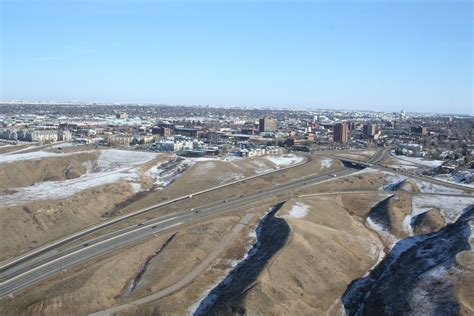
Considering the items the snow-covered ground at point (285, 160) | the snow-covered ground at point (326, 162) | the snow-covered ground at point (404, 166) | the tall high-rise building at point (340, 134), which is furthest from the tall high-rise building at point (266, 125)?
the snow-covered ground at point (404, 166)

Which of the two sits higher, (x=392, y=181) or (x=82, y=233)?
(x=392, y=181)

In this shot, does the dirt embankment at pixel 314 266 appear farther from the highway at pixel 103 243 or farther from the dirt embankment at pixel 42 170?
the dirt embankment at pixel 42 170

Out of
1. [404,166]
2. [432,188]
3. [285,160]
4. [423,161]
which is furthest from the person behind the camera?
[423,161]

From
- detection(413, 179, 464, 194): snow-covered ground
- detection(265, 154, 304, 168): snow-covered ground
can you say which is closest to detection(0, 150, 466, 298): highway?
detection(413, 179, 464, 194): snow-covered ground

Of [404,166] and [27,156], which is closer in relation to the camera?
[27,156]

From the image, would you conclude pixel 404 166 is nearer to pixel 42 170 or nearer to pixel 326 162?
pixel 326 162

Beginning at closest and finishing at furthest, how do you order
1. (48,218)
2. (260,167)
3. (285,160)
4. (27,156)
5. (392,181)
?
(48,218) → (392,181) → (260,167) → (27,156) → (285,160)

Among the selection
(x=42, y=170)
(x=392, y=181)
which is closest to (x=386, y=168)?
(x=392, y=181)
